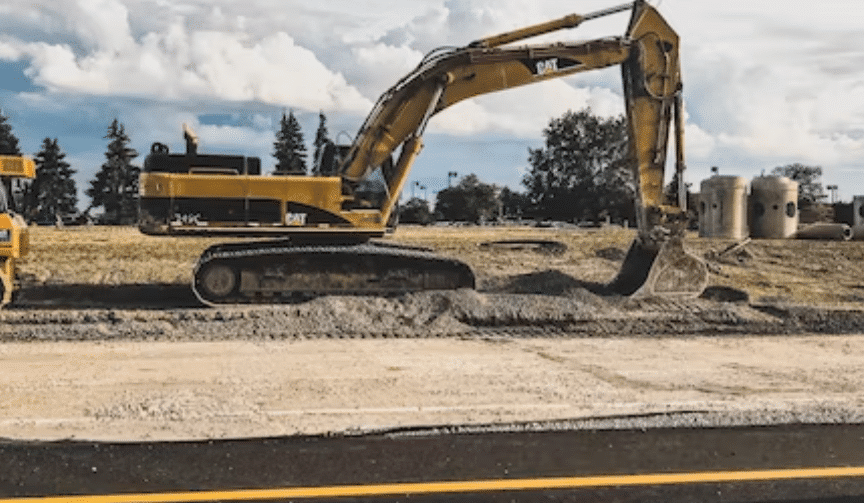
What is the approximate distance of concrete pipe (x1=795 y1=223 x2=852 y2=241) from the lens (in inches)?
1001

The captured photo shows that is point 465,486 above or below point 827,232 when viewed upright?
below

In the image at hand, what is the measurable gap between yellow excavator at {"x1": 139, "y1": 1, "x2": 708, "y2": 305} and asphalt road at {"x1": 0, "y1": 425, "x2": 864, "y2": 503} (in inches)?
320

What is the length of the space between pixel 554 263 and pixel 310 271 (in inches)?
309

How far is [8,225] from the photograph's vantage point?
12977 mm

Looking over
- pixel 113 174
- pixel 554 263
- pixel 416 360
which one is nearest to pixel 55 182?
pixel 113 174

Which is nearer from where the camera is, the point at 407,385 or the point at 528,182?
the point at 407,385

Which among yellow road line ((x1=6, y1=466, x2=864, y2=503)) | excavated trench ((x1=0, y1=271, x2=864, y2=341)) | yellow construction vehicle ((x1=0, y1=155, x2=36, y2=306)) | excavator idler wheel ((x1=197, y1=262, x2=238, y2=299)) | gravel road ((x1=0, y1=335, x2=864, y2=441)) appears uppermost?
yellow construction vehicle ((x1=0, y1=155, x2=36, y2=306))

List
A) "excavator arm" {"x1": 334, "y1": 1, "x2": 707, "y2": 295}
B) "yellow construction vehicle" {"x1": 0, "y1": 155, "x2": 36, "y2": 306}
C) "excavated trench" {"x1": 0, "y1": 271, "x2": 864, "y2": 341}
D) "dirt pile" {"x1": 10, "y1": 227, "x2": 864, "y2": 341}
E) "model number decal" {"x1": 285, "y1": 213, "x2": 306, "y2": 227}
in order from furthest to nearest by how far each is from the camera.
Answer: "excavator arm" {"x1": 334, "y1": 1, "x2": 707, "y2": 295} < "model number decal" {"x1": 285, "y1": 213, "x2": 306, "y2": 227} < "yellow construction vehicle" {"x1": 0, "y1": 155, "x2": 36, "y2": 306} < "dirt pile" {"x1": 10, "y1": 227, "x2": 864, "y2": 341} < "excavated trench" {"x1": 0, "y1": 271, "x2": 864, "y2": 341}

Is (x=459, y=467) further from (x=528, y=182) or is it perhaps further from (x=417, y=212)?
(x=528, y=182)

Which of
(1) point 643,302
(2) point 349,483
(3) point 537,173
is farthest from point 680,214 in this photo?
(3) point 537,173

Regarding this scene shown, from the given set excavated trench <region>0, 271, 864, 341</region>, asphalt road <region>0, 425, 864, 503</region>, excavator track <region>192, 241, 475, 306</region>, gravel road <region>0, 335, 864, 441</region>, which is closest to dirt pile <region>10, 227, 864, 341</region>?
excavated trench <region>0, 271, 864, 341</region>

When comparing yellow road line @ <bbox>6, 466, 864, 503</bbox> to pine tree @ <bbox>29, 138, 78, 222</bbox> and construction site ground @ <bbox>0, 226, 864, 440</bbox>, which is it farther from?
pine tree @ <bbox>29, 138, 78, 222</bbox>

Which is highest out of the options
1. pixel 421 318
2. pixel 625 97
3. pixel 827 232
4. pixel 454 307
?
pixel 625 97

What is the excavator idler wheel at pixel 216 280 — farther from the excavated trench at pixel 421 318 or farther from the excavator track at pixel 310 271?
the excavated trench at pixel 421 318
